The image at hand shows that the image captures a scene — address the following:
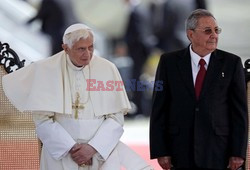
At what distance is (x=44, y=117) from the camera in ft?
13.9

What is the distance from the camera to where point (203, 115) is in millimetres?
4117

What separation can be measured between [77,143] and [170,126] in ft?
1.99

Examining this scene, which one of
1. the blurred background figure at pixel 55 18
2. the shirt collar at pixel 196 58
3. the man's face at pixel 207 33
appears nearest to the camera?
the man's face at pixel 207 33

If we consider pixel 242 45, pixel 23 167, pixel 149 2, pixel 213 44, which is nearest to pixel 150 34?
pixel 149 2

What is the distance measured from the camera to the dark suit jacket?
411 centimetres

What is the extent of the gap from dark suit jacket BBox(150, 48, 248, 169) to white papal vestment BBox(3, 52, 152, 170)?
9.9 inches

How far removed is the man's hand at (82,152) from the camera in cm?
413

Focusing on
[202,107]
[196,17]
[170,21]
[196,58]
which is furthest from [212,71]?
[170,21]

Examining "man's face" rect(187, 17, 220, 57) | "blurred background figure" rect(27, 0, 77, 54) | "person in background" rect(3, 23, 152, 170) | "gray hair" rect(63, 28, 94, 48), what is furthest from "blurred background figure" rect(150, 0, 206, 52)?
"gray hair" rect(63, 28, 94, 48)

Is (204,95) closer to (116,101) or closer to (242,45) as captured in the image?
(116,101)

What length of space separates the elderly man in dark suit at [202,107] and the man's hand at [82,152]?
405 mm

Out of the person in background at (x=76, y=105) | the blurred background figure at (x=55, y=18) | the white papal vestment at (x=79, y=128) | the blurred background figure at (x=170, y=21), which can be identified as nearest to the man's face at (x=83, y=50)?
the person in background at (x=76, y=105)

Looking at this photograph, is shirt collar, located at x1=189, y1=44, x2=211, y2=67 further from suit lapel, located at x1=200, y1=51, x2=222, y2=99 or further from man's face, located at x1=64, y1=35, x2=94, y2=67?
man's face, located at x1=64, y1=35, x2=94, y2=67

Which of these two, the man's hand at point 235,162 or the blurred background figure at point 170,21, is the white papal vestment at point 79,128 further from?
the blurred background figure at point 170,21
